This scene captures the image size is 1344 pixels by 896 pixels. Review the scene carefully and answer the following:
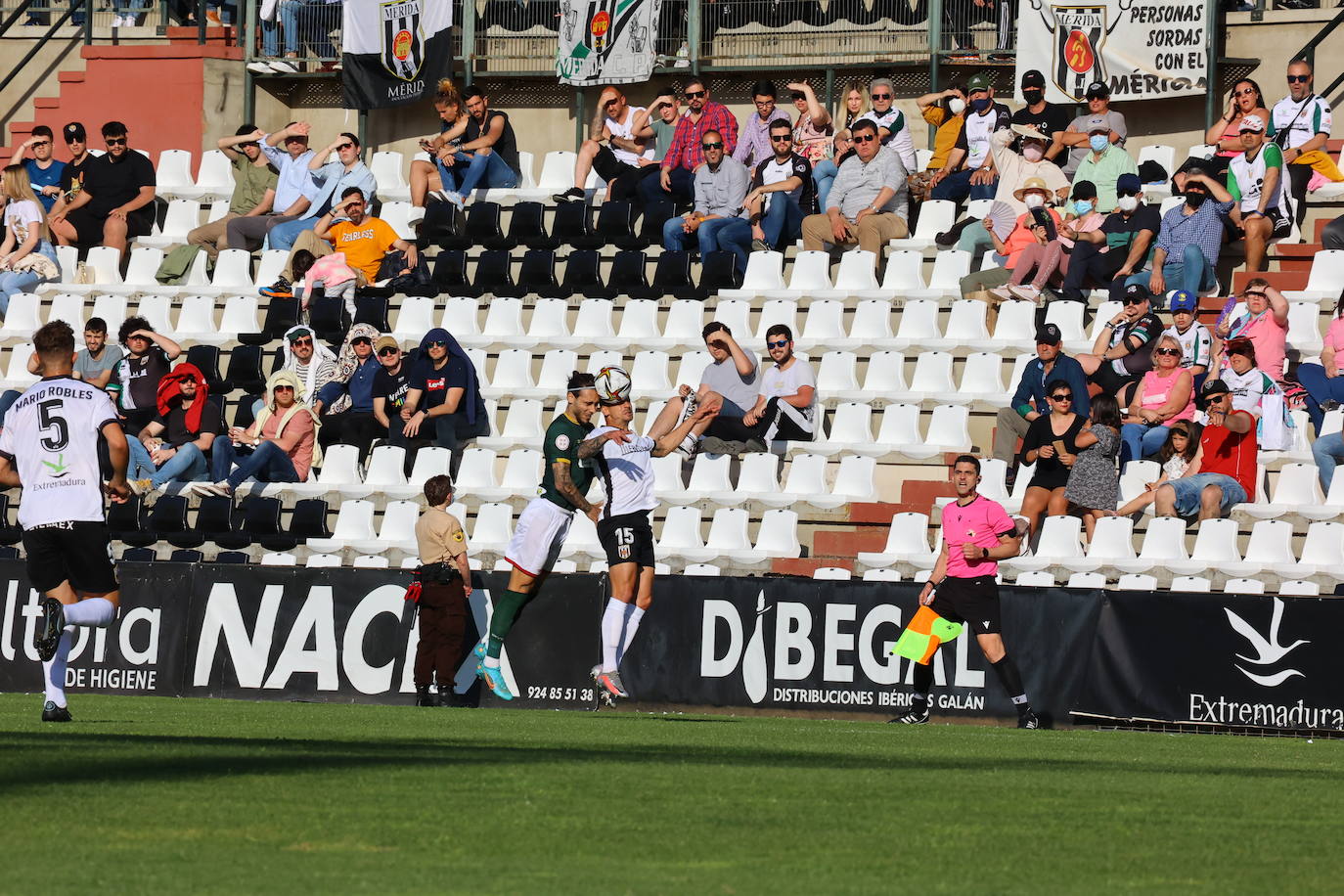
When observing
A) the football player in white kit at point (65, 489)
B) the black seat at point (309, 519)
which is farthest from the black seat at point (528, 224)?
the football player in white kit at point (65, 489)

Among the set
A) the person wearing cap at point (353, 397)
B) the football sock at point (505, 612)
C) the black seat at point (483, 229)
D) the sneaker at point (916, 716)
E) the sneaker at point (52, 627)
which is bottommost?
the sneaker at point (916, 716)

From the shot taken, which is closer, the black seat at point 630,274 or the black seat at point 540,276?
the black seat at point 630,274

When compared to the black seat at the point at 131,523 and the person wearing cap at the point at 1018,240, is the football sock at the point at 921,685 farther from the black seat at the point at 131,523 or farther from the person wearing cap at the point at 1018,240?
the black seat at the point at 131,523

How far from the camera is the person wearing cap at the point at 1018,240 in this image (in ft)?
67.2

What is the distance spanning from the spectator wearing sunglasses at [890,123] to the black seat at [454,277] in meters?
4.33

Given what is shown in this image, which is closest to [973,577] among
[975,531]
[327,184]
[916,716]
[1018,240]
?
[975,531]

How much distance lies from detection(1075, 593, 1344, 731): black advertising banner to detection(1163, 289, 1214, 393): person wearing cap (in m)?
3.49

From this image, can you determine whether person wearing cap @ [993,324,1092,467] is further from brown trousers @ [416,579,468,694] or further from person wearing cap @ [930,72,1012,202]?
brown trousers @ [416,579,468,694]

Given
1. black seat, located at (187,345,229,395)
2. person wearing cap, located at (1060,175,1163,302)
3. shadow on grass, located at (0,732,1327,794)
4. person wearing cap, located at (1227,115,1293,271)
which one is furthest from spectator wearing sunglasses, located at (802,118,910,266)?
shadow on grass, located at (0,732,1327,794)

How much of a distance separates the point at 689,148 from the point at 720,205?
1.11 metres

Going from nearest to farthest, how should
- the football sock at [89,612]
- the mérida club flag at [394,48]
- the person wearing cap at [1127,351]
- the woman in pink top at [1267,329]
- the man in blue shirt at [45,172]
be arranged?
1. the football sock at [89,612]
2. the woman in pink top at [1267,329]
3. the person wearing cap at [1127,351]
4. the man in blue shirt at [45,172]
5. the mérida club flag at [394,48]

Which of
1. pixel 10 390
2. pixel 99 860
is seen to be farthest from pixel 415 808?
pixel 10 390

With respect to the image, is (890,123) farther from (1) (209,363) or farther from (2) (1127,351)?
(1) (209,363)

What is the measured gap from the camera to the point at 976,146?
22.2 m
